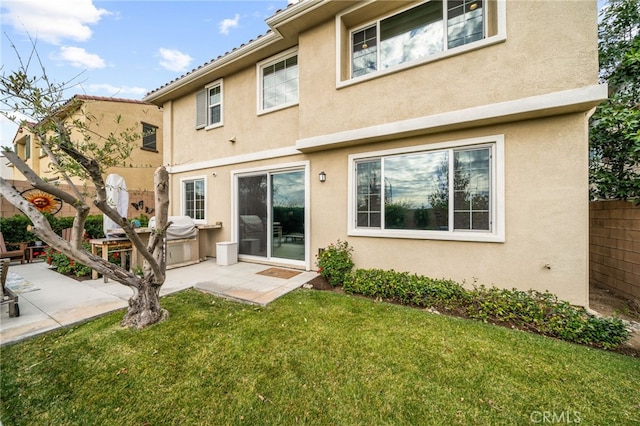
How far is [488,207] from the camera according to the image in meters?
5.18

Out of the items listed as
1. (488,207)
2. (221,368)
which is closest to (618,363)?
(488,207)

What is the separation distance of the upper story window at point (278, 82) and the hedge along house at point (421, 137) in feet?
0.15

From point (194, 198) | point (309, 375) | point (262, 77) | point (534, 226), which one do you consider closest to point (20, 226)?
point (194, 198)

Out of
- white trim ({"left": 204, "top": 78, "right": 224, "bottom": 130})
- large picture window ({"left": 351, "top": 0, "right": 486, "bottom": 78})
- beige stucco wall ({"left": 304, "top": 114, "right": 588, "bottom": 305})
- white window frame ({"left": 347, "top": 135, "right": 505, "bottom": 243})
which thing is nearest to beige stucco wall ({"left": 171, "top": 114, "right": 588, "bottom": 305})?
beige stucco wall ({"left": 304, "top": 114, "right": 588, "bottom": 305})

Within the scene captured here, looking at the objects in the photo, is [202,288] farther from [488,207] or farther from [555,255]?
[555,255]

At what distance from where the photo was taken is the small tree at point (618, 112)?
5.24 metres

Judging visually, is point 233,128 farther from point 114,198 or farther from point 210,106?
point 114,198

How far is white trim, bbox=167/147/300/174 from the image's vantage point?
25.2 feet

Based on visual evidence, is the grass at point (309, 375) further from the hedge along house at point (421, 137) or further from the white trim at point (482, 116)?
the white trim at point (482, 116)

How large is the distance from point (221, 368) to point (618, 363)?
17.2 ft

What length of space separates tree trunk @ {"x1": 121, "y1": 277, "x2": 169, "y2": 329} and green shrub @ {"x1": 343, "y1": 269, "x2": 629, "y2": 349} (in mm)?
3887

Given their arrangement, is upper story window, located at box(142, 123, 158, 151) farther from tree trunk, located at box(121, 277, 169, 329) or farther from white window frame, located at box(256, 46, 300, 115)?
tree trunk, located at box(121, 277, 169, 329)

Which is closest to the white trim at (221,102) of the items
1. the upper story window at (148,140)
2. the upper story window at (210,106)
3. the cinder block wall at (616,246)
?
the upper story window at (210,106)

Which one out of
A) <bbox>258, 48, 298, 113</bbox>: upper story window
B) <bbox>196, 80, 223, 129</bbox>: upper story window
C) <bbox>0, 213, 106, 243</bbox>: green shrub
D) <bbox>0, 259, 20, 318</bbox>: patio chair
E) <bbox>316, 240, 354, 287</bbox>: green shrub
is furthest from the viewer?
<bbox>196, 80, 223, 129</bbox>: upper story window
